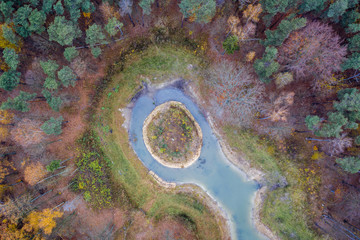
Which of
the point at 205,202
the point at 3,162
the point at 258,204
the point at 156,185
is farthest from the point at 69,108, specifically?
the point at 258,204

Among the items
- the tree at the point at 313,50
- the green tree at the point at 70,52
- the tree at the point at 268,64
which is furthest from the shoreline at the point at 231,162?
the tree at the point at 313,50

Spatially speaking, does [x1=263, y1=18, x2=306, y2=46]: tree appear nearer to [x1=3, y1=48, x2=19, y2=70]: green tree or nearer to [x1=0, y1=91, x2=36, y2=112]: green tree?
[x1=0, y1=91, x2=36, y2=112]: green tree

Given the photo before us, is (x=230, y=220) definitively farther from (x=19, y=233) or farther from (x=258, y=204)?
(x=19, y=233)

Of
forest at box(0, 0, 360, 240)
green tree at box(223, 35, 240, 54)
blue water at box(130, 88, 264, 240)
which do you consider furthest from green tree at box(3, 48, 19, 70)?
green tree at box(223, 35, 240, 54)

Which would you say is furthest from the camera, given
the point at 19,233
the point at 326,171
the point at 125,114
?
the point at 125,114

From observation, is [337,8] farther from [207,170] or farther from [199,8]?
[207,170]

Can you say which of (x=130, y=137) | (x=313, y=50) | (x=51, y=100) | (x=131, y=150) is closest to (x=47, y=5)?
(x=51, y=100)
